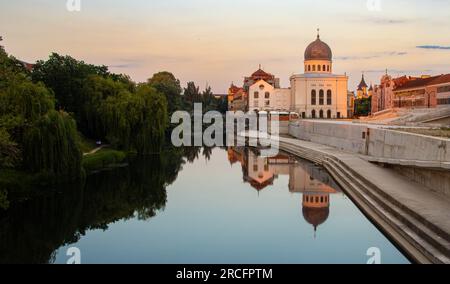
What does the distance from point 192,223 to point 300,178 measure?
1186cm

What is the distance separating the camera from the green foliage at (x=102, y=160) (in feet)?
90.3

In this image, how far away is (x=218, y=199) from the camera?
2141 cm

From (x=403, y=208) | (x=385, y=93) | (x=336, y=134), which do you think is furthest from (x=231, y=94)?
(x=403, y=208)

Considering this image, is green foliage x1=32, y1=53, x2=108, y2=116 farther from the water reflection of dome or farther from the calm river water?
the water reflection of dome

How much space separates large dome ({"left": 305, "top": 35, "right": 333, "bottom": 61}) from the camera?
77.0 m

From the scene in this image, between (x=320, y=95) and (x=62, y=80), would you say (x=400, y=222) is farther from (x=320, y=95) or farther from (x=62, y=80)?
(x=320, y=95)

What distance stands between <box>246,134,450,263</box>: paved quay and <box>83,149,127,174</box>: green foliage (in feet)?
40.3

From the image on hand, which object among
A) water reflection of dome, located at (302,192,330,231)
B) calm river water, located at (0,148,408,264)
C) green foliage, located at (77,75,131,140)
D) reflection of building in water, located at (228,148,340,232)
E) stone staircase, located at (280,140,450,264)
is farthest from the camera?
green foliage, located at (77,75,131,140)

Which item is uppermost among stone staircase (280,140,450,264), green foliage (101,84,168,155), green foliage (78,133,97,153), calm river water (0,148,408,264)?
green foliage (101,84,168,155)

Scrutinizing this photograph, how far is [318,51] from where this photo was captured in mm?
76938

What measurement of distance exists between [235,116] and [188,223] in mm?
67818

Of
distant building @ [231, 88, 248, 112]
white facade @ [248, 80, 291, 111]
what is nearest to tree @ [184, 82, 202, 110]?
distant building @ [231, 88, 248, 112]
